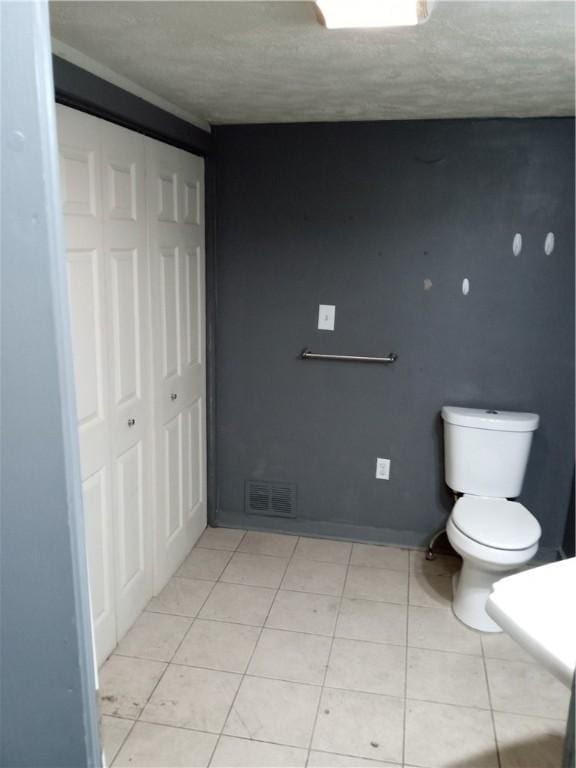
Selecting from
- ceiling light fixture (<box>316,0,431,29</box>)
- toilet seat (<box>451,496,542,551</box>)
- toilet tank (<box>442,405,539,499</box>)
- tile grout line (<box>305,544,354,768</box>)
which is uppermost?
ceiling light fixture (<box>316,0,431,29</box>)

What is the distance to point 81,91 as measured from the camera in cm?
181

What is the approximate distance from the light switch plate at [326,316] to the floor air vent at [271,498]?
0.82 m

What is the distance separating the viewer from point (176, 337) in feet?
9.09

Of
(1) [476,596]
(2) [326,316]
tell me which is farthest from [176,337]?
(1) [476,596]

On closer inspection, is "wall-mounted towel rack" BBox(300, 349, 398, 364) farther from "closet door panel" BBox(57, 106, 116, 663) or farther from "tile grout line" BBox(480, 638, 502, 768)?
"tile grout line" BBox(480, 638, 502, 768)

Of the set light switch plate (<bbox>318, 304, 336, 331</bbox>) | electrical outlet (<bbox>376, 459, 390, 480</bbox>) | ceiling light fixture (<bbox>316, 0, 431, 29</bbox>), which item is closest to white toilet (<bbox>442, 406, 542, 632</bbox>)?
electrical outlet (<bbox>376, 459, 390, 480</bbox>)

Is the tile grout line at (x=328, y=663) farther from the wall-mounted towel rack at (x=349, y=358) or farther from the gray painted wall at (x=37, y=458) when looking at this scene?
the gray painted wall at (x=37, y=458)

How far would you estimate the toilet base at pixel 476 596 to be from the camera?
253 centimetres

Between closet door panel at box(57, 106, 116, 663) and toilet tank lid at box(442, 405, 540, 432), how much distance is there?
4.87 ft

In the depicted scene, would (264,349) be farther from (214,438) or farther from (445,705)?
(445,705)

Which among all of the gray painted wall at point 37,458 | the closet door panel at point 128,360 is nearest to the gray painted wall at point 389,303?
the closet door panel at point 128,360

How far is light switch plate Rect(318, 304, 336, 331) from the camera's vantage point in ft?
9.85

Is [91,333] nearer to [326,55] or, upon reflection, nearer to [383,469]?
[326,55]

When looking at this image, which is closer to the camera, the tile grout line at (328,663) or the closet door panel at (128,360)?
the tile grout line at (328,663)
